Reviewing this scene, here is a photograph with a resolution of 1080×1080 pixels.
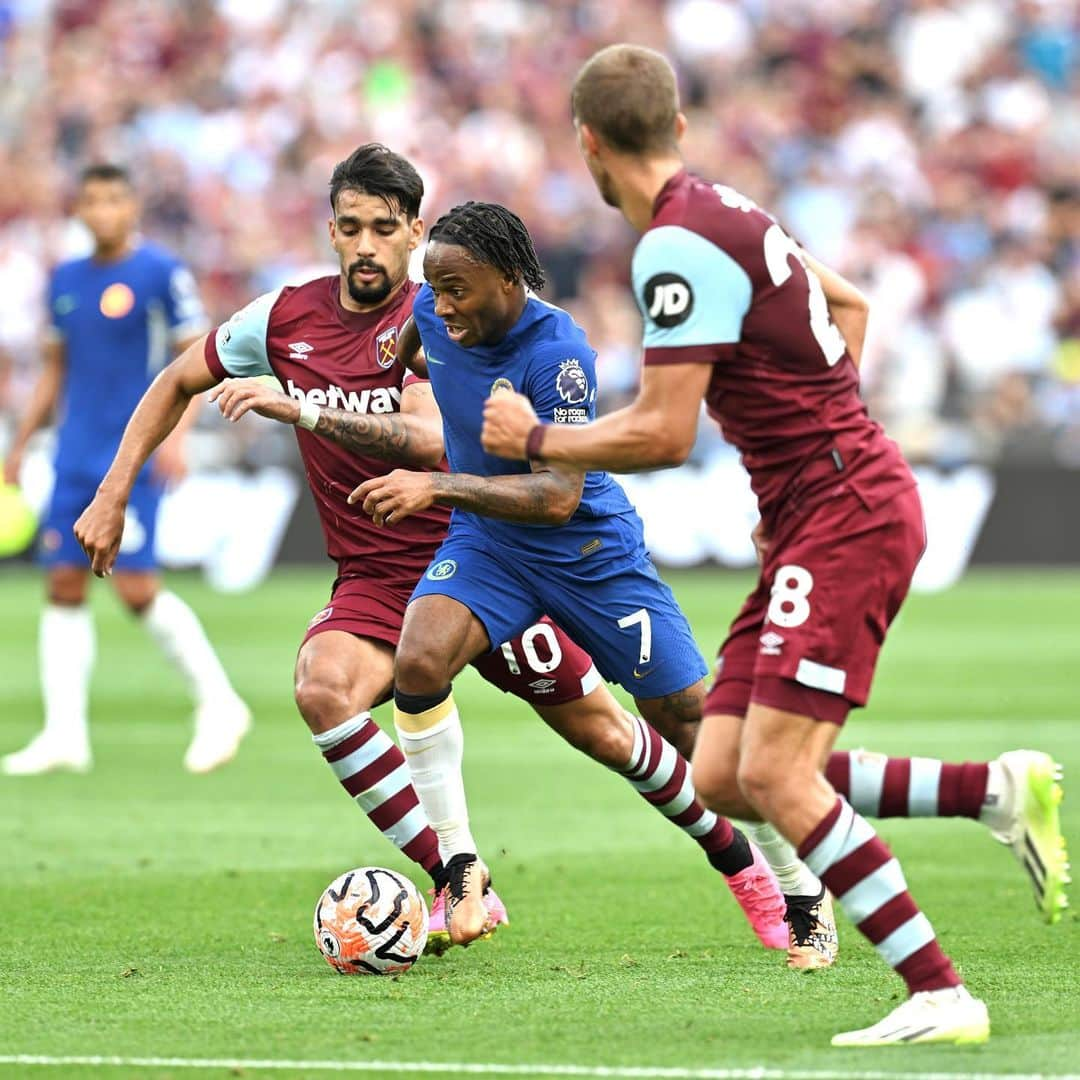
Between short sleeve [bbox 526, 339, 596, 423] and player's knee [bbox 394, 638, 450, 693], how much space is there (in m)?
0.85

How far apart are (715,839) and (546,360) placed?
1.74 m

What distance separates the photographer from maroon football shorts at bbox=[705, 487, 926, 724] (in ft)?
18.5

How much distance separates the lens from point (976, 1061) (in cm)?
538

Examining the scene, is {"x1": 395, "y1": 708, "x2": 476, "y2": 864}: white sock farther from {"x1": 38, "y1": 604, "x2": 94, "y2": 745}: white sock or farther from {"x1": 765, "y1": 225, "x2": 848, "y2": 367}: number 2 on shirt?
{"x1": 38, "y1": 604, "x2": 94, "y2": 745}: white sock

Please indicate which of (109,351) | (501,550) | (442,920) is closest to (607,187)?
(501,550)

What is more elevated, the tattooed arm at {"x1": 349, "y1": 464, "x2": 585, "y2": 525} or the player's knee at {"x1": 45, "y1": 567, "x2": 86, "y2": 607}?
the tattooed arm at {"x1": 349, "y1": 464, "x2": 585, "y2": 525}

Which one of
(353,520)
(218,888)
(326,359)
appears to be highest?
(326,359)

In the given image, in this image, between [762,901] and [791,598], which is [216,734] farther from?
[791,598]

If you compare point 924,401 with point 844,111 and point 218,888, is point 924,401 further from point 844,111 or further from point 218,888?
point 218,888

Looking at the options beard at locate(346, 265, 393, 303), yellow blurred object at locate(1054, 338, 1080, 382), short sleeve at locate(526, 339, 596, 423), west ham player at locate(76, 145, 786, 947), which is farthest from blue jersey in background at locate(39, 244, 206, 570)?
yellow blurred object at locate(1054, 338, 1080, 382)

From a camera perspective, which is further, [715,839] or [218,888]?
[218,888]

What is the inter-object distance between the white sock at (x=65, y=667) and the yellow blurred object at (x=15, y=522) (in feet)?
30.0

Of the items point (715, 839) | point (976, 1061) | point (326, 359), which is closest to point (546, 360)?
point (326, 359)

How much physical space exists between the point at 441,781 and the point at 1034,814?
2.31 m
